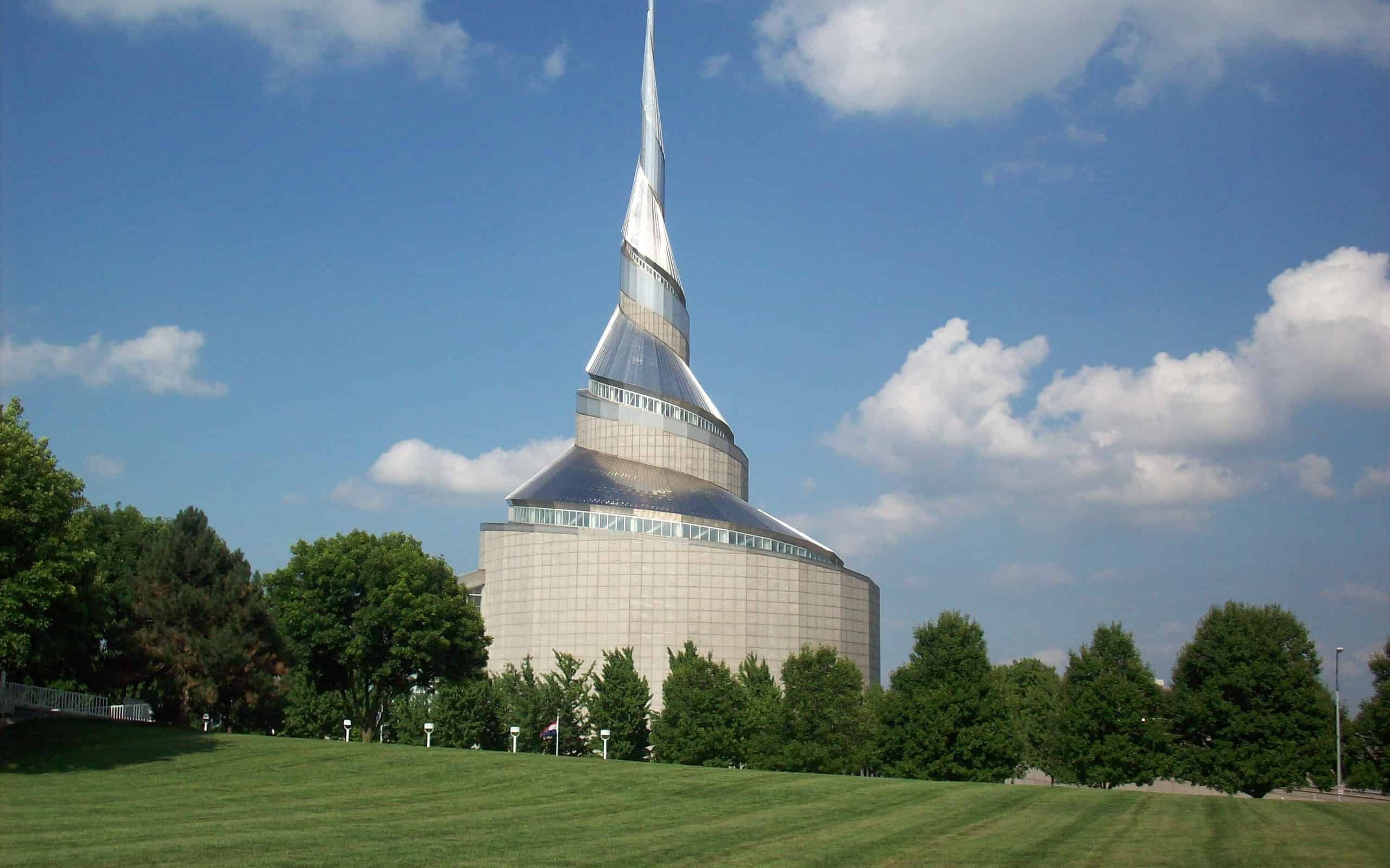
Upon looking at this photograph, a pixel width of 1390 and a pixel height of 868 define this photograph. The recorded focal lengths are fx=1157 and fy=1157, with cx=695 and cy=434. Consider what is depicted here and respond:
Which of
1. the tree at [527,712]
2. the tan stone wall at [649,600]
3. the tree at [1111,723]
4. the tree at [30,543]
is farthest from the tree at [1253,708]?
the tree at [30,543]

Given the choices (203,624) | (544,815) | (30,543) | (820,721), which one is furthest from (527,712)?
(544,815)

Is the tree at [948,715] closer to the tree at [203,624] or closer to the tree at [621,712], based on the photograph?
the tree at [621,712]

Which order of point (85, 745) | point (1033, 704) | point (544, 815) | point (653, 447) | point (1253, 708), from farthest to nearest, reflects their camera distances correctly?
point (653, 447)
point (1033, 704)
point (1253, 708)
point (85, 745)
point (544, 815)

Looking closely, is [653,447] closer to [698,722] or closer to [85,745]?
[698,722]

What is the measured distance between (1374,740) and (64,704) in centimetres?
5948

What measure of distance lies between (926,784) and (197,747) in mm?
26565

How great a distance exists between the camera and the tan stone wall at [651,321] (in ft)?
355

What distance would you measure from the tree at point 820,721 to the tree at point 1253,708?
606 inches

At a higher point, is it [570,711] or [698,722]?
[698,722]

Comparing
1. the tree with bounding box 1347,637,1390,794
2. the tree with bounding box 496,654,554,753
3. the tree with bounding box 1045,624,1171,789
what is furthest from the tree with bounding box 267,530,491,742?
the tree with bounding box 1347,637,1390,794

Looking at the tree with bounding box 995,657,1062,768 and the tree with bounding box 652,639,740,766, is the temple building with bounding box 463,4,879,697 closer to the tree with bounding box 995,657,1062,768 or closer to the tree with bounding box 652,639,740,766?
the tree with bounding box 995,657,1062,768

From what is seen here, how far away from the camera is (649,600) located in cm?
8831

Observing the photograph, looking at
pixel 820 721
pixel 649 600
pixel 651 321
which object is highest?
pixel 651 321

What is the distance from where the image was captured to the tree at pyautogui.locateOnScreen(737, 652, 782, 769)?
184 ft
